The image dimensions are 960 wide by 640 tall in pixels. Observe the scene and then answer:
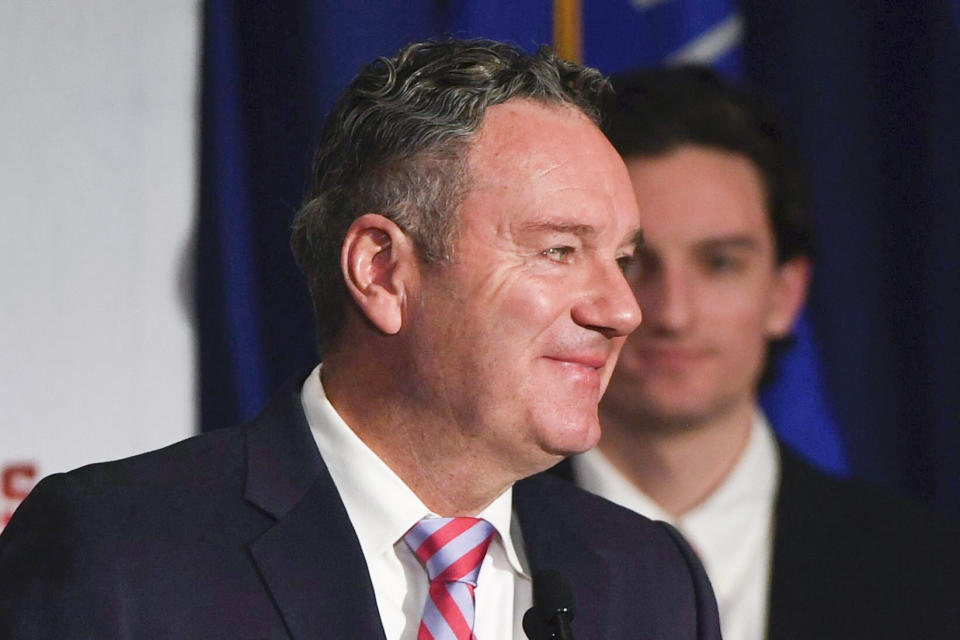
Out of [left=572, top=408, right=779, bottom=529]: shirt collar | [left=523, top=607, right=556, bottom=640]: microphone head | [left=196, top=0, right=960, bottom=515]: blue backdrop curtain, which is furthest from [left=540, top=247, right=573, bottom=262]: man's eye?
[left=196, top=0, right=960, bottom=515]: blue backdrop curtain

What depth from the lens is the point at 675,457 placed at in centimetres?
252

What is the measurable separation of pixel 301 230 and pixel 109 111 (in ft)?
2.23

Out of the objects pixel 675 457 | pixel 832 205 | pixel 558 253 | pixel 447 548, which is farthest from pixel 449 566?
pixel 832 205

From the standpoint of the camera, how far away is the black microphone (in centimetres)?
157

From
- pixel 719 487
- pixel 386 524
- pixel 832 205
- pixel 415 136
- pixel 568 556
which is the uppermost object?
pixel 415 136

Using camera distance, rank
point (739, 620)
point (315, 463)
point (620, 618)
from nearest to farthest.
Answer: point (315, 463) < point (620, 618) < point (739, 620)

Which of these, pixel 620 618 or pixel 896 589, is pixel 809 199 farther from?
pixel 620 618

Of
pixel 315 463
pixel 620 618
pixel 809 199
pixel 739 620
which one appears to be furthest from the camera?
pixel 809 199

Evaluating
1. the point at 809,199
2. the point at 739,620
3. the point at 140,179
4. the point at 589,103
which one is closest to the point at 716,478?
the point at 739,620

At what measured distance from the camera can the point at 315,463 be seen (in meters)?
1.79

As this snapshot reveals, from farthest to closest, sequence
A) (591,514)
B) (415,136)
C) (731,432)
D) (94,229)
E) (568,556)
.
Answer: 1. (731,432)
2. (94,229)
3. (591,514)
4. (568,556)
5. (415,136)

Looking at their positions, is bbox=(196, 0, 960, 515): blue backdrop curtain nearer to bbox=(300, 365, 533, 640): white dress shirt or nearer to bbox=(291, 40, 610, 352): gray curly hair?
bbox=(291, 40, 610, 352): gray curly hair

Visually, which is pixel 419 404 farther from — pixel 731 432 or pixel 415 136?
pixel 731 432

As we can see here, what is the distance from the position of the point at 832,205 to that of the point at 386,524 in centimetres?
127
